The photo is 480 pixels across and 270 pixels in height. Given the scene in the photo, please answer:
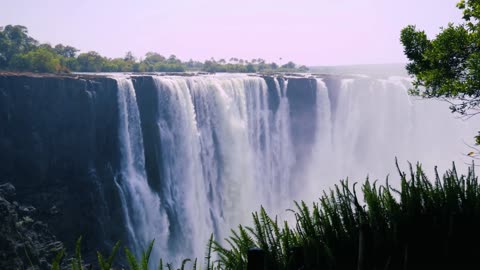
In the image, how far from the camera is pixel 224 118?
3061 cm

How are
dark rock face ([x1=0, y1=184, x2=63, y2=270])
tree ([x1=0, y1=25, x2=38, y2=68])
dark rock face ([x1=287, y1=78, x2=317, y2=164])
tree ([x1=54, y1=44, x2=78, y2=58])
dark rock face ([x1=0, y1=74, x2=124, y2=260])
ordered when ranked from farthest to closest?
tree ([x1=54, y1=44, x2=78, y2=58]) → tree ([x1=0, y1=25, x2=38, y2=68]) → dark rock face ([x1=287, y1=78, x2=317, y2=164]) → dark rock face ([x1=0, y1=74, x2=124, y2=260]) → dark rock face ([x1=0, y1=184, x2=63, y2=270])

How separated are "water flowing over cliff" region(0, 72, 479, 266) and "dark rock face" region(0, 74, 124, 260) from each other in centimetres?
5

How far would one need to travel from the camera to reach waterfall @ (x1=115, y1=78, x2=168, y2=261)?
25.4 m

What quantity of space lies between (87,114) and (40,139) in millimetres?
2775

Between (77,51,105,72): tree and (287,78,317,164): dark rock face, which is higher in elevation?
(77,51,105,72): tree

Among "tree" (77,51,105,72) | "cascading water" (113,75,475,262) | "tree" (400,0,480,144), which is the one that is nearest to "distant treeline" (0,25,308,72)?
"tree" (77,51,105,72)

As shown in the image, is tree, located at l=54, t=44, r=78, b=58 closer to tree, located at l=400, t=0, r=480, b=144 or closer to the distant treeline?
the distant treeline

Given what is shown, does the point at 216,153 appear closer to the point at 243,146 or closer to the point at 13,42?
the point at 243,146

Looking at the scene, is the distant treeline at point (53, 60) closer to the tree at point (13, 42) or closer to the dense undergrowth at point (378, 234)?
the tree at point (13, 42)

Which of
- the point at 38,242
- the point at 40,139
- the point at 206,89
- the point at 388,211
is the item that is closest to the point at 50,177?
the point at 40,139

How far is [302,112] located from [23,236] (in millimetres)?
24599

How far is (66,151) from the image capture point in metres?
24.6

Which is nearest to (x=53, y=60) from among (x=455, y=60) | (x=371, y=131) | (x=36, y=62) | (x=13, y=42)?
(x=36, y=62)

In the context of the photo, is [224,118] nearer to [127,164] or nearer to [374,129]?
[127,164]
